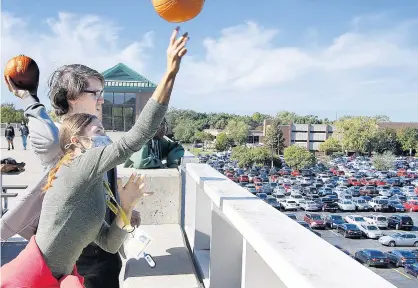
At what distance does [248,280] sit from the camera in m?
1.73

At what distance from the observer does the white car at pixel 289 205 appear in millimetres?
44344

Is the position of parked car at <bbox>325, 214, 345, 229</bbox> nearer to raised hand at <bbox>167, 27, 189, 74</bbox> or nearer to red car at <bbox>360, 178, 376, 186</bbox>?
red car at <bbox>360, 178, 376, 186</bbox>

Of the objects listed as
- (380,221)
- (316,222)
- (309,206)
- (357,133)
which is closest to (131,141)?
(316,222)

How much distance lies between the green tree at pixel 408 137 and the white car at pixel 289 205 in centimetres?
4879

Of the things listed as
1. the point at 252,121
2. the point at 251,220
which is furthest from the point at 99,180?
the point at 252,121

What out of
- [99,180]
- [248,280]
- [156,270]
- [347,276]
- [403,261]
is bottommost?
[403,261]

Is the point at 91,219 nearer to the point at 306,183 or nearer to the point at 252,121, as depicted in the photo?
the point at 306,183

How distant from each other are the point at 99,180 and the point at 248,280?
74 cm

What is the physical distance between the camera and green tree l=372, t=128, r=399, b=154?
83.9 m

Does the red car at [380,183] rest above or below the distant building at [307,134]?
below

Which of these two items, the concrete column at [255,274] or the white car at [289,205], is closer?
the concrete column at [255,274]

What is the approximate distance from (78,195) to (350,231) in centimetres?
3706

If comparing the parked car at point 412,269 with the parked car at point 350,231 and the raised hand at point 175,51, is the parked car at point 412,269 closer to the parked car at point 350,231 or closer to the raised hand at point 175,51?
the parked car at point 350,231

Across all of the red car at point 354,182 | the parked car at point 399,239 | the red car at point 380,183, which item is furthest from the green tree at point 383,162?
the parked car at point 399,239
